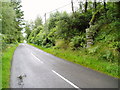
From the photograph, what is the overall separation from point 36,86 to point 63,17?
1245 cm

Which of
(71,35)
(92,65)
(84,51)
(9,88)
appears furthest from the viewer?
(71,35)

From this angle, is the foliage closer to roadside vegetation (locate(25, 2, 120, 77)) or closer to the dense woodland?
the dense woodland

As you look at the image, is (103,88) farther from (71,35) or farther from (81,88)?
(71,35)

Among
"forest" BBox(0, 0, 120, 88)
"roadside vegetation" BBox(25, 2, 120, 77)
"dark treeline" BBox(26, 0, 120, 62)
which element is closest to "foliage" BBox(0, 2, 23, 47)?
"forest" BBox(0, 0, 120, 88)

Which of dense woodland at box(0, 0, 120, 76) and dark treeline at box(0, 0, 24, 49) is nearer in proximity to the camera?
dense woodland at box(0, 0, 120, 76)

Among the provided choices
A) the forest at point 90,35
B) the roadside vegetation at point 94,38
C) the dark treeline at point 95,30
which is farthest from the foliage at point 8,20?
the dark treeline at point 95,30

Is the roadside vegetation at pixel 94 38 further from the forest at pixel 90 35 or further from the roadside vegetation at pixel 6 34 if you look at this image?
the roadside vegetation at pixel 6 34

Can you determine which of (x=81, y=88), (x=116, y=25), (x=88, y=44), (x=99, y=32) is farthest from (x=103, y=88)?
(x=99, y=32)

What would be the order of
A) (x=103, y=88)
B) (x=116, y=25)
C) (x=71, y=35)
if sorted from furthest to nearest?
(x=71, y=35)
(x=116, y=25)
(x=103, y=88)

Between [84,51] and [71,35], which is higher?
[71,35]

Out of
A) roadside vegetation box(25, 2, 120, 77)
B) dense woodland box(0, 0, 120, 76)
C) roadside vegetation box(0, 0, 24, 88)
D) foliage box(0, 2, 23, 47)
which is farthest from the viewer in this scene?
foliage box(0, 2, 23, 47)

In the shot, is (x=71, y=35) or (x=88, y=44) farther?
(x=71, y=35)

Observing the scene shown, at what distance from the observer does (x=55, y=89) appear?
4.67 meters

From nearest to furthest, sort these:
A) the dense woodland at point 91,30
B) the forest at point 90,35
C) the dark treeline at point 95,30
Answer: the forest at point 90,35 → the dense woodland at point 91,30 → the dark treeline at point 95,30
